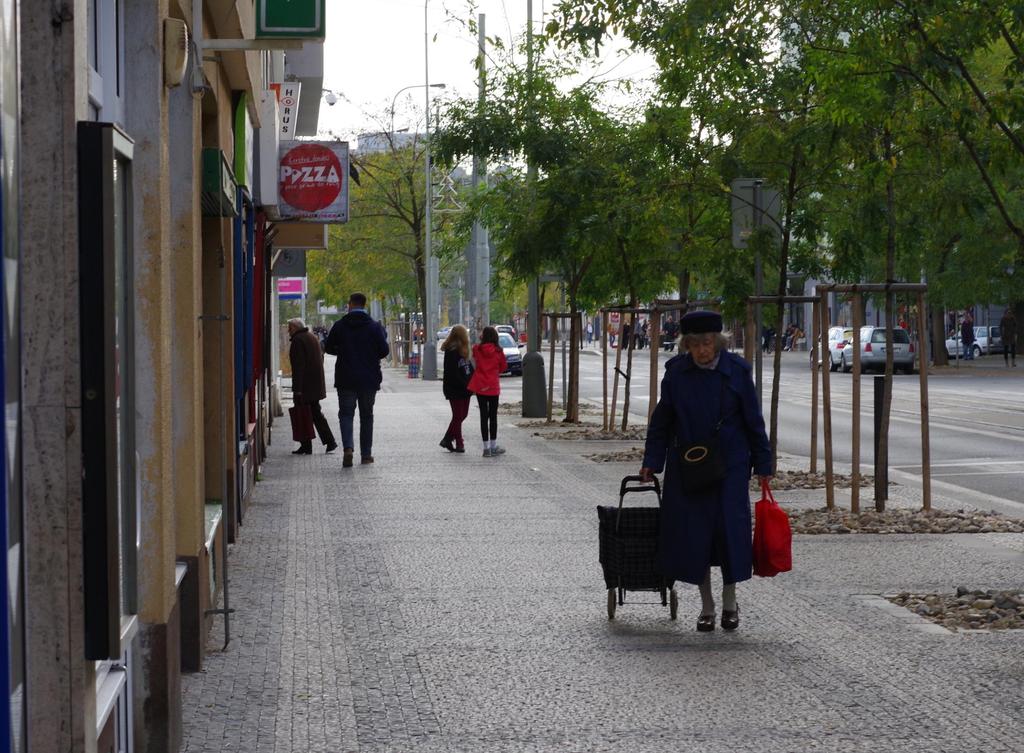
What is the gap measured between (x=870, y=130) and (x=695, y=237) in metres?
6.64

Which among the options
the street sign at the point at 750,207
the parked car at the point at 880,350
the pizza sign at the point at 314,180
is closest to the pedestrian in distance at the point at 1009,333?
the parked car at the point at 880,350

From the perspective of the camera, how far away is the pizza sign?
749 inches

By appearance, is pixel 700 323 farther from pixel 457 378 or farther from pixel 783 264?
pixel 457 378

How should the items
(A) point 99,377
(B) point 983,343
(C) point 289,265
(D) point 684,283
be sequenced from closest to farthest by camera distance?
(A) point 99,377 → (D) point 684,283 → (C) point 289,265 → (B) point 983,343

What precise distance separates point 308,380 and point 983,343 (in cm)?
5093

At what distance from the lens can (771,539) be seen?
27.6ft

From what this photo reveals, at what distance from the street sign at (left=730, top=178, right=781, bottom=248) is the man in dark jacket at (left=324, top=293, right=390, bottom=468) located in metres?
4.75

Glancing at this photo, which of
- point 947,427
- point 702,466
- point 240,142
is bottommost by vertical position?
point 947,427

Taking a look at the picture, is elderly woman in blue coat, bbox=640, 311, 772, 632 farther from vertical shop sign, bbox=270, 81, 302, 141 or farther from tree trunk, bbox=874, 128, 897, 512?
vertical shop sign, bbox=270, 81, 302, 141

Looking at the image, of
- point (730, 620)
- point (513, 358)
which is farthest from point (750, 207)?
point (513, 358)

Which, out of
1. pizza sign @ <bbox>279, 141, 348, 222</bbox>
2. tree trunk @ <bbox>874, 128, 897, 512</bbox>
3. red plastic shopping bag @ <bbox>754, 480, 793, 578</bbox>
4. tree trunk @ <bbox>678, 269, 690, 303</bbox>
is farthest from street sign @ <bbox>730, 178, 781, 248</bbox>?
red plastic shopping bag @ <bbox>754, 480, 793, 578</bbox>

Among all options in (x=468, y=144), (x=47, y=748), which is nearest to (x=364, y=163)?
(x=468, y=144)

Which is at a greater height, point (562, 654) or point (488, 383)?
point (488, 383)

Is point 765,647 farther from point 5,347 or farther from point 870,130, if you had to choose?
point 870,130
